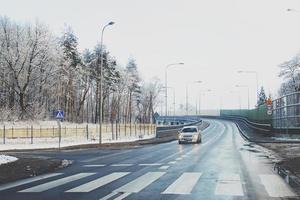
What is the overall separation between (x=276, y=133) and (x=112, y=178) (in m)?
35.2

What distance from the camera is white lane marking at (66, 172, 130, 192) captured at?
39.8ft

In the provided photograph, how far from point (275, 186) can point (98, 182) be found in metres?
4.98

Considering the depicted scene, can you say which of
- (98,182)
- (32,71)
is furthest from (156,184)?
(32,71)

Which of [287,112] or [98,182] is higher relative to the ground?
[287,112]

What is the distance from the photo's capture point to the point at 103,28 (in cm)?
4278

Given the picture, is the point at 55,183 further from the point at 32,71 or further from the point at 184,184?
the point at 32,71

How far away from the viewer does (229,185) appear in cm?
1280

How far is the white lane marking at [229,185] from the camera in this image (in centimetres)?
1141

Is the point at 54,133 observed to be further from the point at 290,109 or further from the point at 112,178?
the point at 112,178

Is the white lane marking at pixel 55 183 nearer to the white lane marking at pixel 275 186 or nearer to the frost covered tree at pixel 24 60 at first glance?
the white lane marking at pixel 275 186

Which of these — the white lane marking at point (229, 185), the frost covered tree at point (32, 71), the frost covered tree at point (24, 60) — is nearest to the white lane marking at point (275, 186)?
the white lane marking at point (229, 185)

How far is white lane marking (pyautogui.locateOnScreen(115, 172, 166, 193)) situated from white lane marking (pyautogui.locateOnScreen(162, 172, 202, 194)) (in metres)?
0.75

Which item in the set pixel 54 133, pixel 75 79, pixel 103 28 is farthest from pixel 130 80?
pixel 103 28

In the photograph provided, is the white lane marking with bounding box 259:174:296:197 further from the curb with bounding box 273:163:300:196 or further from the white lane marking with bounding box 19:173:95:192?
the white lane marking with bounding box 19:173:95:192
